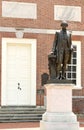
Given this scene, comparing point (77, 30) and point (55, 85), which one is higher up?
point (77, 30)

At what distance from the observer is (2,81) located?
21.0 meters

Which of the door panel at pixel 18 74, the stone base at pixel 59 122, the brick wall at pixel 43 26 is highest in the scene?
the brick wall at pixel 43 26

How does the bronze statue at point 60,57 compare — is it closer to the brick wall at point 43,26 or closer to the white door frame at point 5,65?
the white door frame at point 5,65

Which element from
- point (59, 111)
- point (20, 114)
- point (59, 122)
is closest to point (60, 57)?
point (59, 111)

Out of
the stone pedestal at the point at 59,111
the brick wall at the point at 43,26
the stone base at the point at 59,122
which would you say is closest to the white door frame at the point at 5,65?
the brick wall at the point at 43,26

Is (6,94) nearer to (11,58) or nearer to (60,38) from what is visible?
(11,58)

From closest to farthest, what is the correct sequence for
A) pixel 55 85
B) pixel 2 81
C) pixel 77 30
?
pixel 55 85 < pixel 2 81 < pixel 77 30

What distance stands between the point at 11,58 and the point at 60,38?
7265 millimetres

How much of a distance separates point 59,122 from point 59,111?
0.37m

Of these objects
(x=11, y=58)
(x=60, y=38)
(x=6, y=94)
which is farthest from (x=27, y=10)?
(x=60, y=38)

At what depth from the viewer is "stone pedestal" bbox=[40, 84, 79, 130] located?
13781 mm

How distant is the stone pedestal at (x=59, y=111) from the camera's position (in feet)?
45.2

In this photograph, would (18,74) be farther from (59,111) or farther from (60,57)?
(59,111)

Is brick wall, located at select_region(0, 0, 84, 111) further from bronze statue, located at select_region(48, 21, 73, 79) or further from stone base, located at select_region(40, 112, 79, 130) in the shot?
stone base, located at select_region(40, 112, 79, 130)
